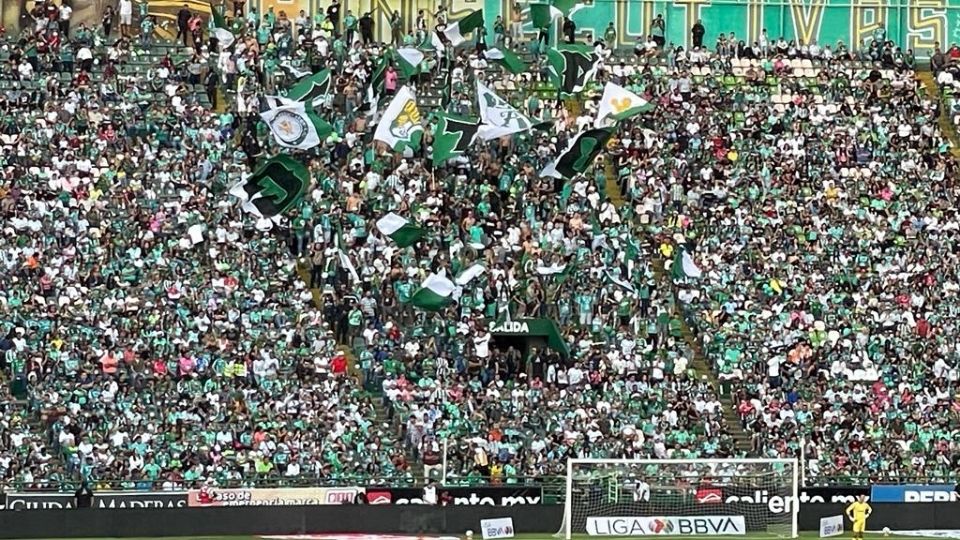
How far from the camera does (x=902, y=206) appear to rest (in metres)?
62.2

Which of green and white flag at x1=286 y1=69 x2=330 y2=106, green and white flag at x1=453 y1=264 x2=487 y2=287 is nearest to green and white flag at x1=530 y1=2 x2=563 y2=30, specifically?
A: green and white flag at x1=286 y1=69 x2=330 y2=106

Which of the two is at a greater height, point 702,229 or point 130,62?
point 130,62

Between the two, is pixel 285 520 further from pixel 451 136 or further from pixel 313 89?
pixel 313 89

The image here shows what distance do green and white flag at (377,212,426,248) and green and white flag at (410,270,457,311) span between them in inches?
51.3

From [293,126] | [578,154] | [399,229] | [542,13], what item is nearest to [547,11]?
[542,13]

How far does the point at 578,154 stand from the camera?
60.2 metres

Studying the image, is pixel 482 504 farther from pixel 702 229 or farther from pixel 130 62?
pixel 130 62

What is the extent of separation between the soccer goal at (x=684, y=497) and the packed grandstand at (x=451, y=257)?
70.5 inches

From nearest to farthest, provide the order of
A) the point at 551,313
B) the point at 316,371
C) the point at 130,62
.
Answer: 1. the point at 316,371
2. the point at 551,313
3. the point at 130,62

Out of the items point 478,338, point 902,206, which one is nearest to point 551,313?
point 478,338

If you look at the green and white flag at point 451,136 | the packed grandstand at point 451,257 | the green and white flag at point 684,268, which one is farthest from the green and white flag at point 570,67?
the green and white flag at point 684,268

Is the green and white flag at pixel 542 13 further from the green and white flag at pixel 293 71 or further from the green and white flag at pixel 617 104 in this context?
the green and white flag at pixel 293 71

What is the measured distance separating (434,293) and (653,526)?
8.88 metres

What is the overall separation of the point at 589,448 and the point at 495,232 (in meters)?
8.15
